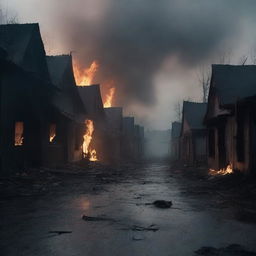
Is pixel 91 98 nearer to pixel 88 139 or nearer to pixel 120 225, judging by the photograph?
pixel 88 139

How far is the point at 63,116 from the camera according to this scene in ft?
65.0

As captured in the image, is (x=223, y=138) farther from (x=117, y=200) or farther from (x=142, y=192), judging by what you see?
(x=117, y=200)

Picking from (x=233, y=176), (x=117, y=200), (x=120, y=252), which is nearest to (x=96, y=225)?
(x=120, y=252)

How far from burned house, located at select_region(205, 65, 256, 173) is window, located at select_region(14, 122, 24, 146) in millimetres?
9430

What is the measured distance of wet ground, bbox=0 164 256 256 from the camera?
4809 millimetres

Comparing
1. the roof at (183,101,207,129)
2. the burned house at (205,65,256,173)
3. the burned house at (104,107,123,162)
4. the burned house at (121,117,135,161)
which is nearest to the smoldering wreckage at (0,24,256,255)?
the burned house at (205,65,256,173)

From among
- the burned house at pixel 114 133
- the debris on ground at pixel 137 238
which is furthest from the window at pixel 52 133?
the debris on ground at pixel 137 238

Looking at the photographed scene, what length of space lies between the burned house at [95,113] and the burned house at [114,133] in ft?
4.57

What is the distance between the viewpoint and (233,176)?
47.1 feet

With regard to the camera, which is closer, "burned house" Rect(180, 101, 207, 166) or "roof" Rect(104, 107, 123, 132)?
"burned house" Rect(180, 101, 207, 166)

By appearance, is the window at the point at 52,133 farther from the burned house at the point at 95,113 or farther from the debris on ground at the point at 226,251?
the debris on ground at the point at 226,251

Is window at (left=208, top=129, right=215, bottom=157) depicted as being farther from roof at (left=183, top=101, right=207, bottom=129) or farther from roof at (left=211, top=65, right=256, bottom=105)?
roof at (left=183, top=101, right=207, bottom=129)

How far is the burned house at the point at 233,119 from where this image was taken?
13773 millimetres

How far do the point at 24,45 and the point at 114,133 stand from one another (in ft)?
78.5
